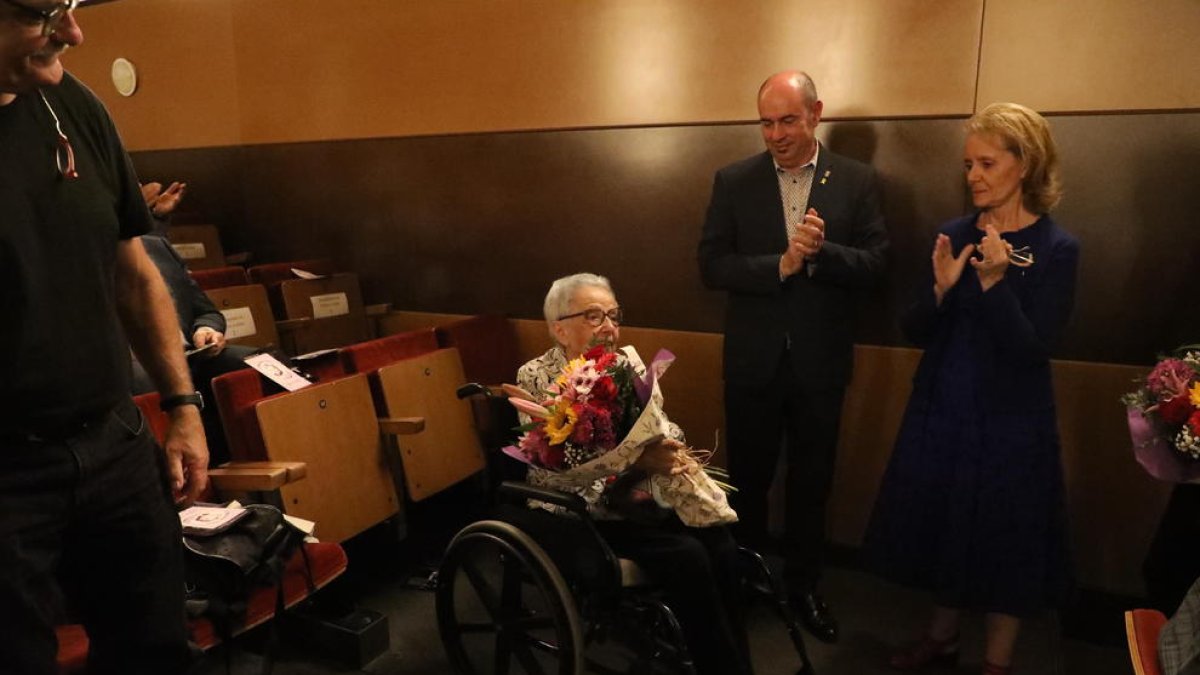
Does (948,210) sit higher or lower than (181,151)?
lower

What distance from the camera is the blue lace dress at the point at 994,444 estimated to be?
1.90 meters

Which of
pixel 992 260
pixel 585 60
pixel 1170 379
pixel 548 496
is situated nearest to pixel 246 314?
pixel 585 60

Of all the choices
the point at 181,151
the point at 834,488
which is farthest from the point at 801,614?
the point at 181,151

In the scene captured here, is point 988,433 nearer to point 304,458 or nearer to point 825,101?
point 825,101

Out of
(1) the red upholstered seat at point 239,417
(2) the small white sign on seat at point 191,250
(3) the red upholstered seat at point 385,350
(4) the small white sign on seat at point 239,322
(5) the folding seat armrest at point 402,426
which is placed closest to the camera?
(1) the red upholstered seat at point 239,417

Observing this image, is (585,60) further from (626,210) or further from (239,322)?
(239,322)

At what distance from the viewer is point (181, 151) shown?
445 centimetres

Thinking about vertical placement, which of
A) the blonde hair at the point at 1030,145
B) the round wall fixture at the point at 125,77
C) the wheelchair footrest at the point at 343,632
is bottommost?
the wheelchair footrest at the point at 343,632

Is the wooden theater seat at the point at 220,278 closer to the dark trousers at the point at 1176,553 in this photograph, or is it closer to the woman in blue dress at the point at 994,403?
the woman in blue dress at the point at 994,403

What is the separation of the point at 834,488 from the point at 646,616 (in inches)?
51.7

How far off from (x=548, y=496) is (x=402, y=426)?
71 centimetres

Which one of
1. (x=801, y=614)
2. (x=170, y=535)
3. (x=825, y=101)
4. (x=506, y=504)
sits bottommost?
(x=801, y=614)

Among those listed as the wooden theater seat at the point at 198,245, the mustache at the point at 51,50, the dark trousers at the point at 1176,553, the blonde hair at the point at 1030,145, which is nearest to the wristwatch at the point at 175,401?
the mustache at the point at 51,50

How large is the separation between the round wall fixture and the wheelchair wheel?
13.2ft
